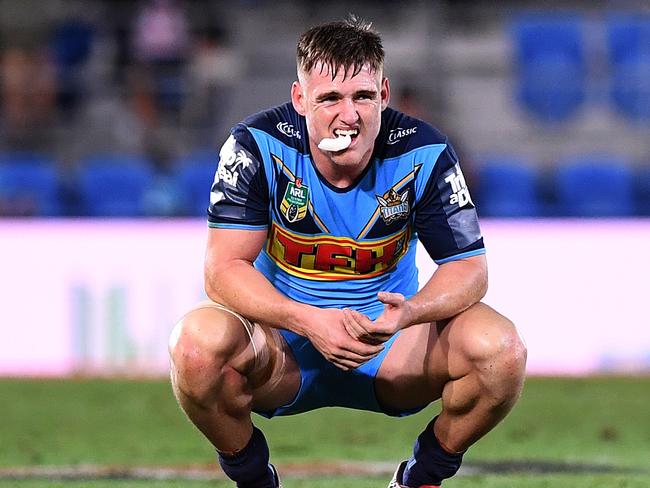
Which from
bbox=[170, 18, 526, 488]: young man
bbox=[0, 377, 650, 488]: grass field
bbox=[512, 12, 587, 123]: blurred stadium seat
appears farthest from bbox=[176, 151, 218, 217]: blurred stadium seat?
bbox=[170, 18, 526, 488]: young man

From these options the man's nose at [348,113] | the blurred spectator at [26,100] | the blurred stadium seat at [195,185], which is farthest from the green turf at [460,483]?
the blurred spectator at [26,100]

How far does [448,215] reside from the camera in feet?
16.9

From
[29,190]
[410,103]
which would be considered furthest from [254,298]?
[29,190]

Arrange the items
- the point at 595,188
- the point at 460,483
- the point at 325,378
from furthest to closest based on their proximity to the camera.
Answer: the point at 595,188
the point at 460,483
the point at 325,378

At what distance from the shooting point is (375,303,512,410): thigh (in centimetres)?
495

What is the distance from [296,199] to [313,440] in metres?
3.36

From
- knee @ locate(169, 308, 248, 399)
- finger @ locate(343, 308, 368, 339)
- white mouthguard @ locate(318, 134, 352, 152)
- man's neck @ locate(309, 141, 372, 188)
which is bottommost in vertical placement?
knee @ locate(169, 308, 248, 399)

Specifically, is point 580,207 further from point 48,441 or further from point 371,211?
point 371,211

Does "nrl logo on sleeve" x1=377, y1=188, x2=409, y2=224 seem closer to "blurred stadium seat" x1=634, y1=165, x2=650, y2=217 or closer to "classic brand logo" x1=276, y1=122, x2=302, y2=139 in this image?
"classic brand logo" x1=276, y1=122, x2=302, y2=139

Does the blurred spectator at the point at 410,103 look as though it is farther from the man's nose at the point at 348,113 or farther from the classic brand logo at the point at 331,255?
the man's nose at the point at 348,113

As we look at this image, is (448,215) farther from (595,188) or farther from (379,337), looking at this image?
(595,188)

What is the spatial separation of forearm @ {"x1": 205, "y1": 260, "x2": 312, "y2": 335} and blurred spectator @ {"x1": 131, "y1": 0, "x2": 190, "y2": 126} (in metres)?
9.12

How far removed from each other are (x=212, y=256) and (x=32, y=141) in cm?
945

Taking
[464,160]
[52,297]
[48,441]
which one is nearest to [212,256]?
[48,441]
